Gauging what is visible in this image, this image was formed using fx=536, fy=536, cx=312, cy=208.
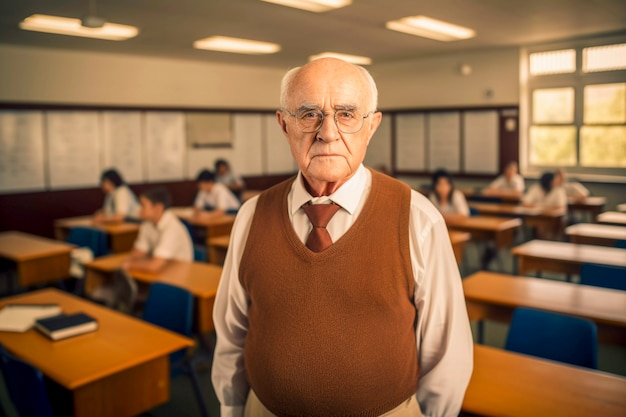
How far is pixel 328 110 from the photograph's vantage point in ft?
4.08

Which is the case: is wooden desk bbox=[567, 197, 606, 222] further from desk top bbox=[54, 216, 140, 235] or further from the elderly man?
the elderly man

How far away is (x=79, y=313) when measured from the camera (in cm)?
283

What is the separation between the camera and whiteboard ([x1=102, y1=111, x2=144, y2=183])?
27.2 ft

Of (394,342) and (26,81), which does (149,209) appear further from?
(26,81)

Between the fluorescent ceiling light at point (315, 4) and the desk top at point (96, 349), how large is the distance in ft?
12.4

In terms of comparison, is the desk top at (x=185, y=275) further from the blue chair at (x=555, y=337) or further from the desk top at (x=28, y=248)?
the blue chair at (x=555, y=337)

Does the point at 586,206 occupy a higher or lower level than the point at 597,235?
higher

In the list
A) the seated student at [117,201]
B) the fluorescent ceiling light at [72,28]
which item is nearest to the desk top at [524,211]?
the seated student at [117,201]

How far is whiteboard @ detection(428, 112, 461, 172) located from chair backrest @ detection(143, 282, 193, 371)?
7810 mm

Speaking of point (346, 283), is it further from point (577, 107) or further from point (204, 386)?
point (577, 107)

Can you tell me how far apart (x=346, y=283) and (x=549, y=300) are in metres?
2.15

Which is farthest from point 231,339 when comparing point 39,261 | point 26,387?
point 39,261

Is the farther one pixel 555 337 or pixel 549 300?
pixel 549 300

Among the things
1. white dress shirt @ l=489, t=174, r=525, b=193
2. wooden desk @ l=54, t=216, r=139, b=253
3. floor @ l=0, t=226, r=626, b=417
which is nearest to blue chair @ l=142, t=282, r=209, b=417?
floor @ l=0, t=226, r=626, b=417
